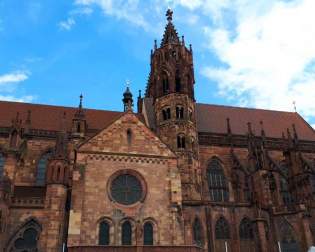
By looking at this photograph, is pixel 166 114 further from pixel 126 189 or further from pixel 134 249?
pixel 134 249

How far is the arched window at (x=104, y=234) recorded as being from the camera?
21.0m

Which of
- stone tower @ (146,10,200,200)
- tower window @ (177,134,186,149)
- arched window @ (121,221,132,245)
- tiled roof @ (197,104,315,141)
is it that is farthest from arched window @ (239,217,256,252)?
tiled roof @ (197,104,315,141)

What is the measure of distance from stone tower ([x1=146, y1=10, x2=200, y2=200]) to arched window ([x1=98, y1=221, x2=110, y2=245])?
695cm

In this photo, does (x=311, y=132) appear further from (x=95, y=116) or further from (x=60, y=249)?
(x=60, y=249)

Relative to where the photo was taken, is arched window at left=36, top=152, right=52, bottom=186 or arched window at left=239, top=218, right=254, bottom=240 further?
arched window at left=36, top=152, right=52, bottom=186

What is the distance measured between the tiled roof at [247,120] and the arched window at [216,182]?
3.86 metres

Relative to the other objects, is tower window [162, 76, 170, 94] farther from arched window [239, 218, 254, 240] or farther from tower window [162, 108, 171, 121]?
arched window [239, 218, 254, 240]

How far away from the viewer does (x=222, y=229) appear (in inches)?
1006

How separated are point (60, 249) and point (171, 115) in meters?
14.3

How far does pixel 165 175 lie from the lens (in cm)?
2384

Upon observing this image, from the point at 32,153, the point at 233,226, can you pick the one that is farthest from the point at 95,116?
the point at 233,226

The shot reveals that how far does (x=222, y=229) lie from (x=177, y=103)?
11.1 m

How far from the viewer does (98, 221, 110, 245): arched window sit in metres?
21.0

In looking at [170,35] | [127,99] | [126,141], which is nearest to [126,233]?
[126,141]
